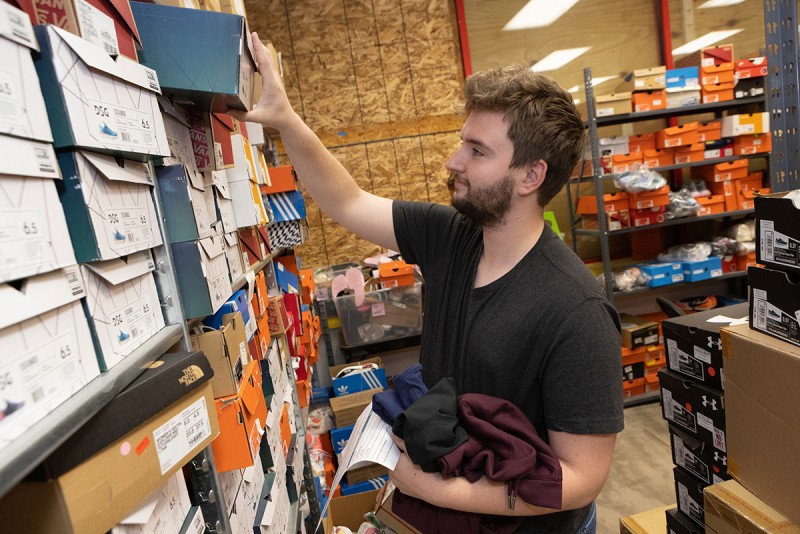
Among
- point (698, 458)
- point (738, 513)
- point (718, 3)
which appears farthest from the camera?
point (718, 3)

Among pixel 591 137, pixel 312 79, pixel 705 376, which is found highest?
pixel 312 79

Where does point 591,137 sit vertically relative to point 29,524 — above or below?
above

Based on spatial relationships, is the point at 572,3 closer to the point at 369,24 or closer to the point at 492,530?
the point at 369,24

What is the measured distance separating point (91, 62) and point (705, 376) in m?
1.99

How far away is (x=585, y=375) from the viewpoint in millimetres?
1018

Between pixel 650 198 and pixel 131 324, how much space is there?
147 inches

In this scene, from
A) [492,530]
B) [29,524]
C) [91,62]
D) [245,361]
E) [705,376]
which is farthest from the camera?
[705,376]

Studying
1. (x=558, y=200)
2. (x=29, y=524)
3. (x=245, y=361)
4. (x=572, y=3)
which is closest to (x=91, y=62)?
(x=29, y=524)

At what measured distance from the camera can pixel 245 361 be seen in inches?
47.6

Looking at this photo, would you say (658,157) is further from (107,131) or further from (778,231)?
(107,131)

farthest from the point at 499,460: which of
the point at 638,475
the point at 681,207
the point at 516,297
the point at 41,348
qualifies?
the point at 681,207

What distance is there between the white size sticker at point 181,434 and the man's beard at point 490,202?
0.80 m

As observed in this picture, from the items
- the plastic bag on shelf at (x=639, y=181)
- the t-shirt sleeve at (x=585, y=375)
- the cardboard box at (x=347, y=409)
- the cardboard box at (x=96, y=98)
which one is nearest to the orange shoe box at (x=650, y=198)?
the plastic bag on shelf at (x=639, y=181)

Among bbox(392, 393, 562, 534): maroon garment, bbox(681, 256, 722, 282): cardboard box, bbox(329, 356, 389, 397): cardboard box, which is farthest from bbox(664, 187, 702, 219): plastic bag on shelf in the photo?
bbox(392, 393, 562, 534): maroon garment
